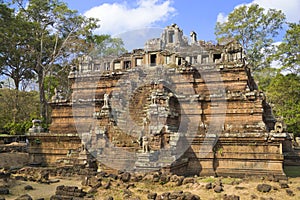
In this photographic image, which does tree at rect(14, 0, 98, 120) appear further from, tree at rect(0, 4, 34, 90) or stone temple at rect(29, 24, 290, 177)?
stone temple at rect(29, 24, 290, 177)

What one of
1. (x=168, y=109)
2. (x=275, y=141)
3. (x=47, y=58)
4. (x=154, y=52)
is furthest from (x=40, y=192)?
(x=47, y=58)

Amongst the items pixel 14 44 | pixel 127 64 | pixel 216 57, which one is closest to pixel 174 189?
pixel 216 57

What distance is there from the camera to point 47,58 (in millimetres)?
39438

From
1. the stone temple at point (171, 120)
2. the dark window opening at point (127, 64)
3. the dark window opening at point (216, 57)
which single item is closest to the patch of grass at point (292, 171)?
the stone temple at point (171, 120)

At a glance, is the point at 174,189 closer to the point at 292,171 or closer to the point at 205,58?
the point at 292,171

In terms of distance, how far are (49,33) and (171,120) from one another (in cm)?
2760

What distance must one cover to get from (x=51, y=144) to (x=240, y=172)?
1241 centimetres

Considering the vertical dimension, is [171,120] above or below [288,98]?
below

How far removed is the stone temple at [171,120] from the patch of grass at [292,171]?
2.29m

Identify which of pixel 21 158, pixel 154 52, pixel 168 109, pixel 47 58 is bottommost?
pixel 21 158

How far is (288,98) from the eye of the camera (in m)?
32.3

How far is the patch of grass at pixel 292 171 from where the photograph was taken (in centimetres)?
1618

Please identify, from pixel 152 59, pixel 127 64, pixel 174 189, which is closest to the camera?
pixel 174 189

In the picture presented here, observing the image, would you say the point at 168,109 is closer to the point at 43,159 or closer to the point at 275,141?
the point at 275,141
